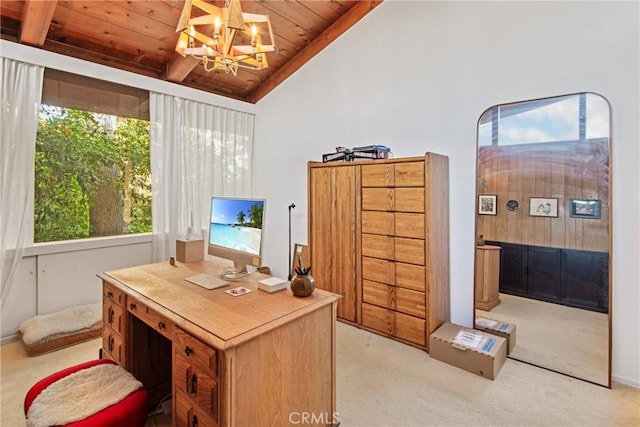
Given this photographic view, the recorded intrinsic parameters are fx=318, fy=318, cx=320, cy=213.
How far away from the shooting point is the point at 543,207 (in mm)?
2355

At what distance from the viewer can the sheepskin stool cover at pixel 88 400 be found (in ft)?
4.46

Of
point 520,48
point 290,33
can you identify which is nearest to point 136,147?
point 290,33

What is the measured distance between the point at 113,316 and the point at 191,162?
2.28m

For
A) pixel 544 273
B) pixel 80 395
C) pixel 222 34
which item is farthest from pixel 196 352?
pixel 544 273

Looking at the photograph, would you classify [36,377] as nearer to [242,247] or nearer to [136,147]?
[242,247]

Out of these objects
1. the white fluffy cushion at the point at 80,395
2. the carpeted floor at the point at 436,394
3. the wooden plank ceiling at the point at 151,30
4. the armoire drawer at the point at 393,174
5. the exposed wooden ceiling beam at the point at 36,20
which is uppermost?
the wooden plank ceiling at the point at 151,30

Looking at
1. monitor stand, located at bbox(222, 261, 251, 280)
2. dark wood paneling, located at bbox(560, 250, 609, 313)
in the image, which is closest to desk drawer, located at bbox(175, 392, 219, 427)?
monitor stand, located at bbox(222, 261, 251, 280)

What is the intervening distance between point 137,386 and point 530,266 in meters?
2.73

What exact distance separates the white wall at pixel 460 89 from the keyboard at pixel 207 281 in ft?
6.64

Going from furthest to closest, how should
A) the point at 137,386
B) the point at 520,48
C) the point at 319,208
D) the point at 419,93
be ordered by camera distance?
the point at 319,208, the point at 419,93, the point at 520,48, the point at 137,386

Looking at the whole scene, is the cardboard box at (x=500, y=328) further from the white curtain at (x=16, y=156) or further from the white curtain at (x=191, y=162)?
the white curtain at (x=16, y=156)

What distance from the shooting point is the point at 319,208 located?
328cm

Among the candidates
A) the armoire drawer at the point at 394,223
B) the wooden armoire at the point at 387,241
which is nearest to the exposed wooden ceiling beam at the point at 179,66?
the wooden armoire at the point at 387,241

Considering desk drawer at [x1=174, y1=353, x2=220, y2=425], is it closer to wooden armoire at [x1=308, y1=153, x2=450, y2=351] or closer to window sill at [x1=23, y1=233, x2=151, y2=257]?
wooden armoire at [x1=308, y1=153, x2=450, y2=351]
